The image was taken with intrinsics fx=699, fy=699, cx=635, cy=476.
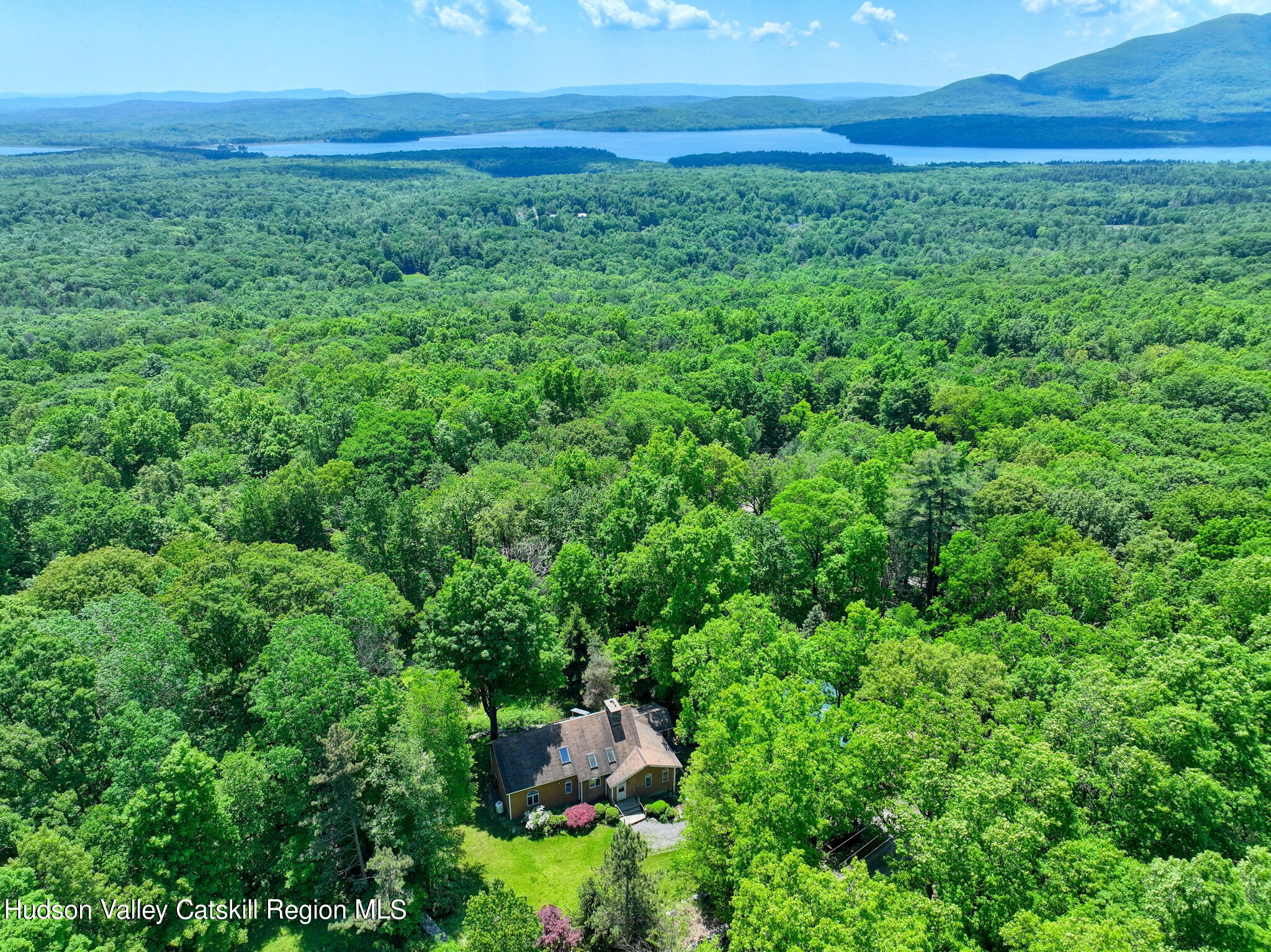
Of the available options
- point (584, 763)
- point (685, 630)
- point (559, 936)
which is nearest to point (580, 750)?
point (584, 763)

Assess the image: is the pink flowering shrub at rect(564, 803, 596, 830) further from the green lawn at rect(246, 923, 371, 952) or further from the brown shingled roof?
the green lawn at rect(246, 923, 371, 952)

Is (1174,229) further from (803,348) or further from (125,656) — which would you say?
(125,656)

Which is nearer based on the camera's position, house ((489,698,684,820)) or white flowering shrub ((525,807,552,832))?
white flowering shrub ((525,807,552,832))

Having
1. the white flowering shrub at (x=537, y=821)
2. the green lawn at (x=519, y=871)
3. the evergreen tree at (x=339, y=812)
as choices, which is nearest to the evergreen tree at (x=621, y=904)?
the green lawn at (x=519, y=871)

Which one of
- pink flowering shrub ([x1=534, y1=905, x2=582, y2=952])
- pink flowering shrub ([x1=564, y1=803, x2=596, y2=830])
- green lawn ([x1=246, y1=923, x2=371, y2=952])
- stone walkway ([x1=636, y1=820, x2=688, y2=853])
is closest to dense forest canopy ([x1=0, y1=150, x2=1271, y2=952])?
pink flowering shrub ([x1=534, y1=905, x2=582, y2=952])

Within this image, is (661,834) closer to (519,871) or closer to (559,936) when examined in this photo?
(519,871)

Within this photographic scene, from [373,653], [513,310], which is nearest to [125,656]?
[373,653]
